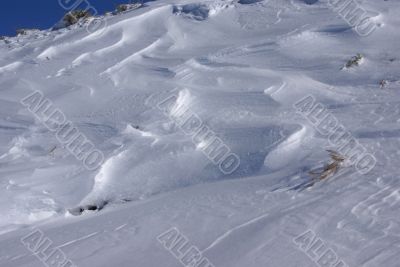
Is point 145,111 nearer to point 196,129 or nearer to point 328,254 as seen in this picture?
point 196,129

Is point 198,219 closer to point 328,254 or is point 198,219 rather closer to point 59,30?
point 328,254

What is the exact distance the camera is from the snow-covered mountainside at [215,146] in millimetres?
2189

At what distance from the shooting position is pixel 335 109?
3.39 m

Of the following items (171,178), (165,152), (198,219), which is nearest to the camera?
(198,219)

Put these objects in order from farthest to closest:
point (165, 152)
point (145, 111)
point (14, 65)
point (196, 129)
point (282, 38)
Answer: point (14, 65), point (282, 38), point (145, 111), point (196, 129), point (165, 152)

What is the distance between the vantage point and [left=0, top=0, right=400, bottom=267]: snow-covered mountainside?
2189 mm

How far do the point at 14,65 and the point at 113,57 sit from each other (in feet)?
4.28

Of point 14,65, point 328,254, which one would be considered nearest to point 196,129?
point 328,254

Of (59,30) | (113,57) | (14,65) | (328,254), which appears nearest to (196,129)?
(328,254)

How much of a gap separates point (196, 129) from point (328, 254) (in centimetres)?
172

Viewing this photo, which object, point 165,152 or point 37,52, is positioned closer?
point 165,152

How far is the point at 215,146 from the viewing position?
3.21 meters

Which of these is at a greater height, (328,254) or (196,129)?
(328,254)

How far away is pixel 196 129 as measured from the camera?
3.50m
